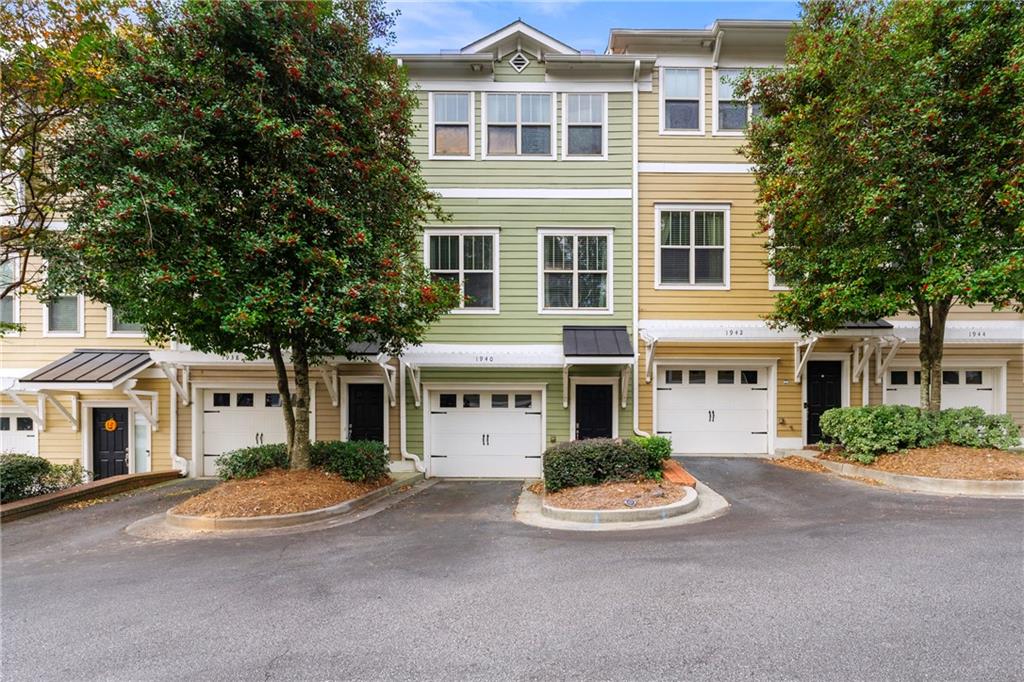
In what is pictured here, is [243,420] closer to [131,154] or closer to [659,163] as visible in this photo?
[131,154]

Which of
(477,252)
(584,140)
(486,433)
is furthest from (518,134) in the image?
(486,433)

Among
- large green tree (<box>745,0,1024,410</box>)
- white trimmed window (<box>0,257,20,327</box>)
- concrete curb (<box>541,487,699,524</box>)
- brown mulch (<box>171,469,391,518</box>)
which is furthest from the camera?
white trimmed window (<box>0,257,20,327</box>)

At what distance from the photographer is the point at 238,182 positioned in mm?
7391

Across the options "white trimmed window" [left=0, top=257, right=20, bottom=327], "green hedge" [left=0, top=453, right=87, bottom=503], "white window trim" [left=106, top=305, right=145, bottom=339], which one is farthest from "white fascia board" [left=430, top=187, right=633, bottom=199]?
"white trimmed window" [left=0, top=257, right=20, bottom=327]

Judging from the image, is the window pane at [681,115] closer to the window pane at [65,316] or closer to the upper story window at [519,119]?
the upper story window at [519,119]

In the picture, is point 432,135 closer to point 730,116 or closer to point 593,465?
point 730,116

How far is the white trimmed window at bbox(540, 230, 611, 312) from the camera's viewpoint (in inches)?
456

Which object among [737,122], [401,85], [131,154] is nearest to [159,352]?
[131,154]

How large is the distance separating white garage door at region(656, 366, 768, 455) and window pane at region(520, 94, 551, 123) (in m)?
6.52

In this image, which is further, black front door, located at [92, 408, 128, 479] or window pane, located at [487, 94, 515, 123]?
black front door, located at [92, 408, 128, 479]

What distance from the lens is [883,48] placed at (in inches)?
318

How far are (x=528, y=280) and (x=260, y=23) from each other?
6772 millimetres

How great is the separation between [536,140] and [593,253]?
298cm

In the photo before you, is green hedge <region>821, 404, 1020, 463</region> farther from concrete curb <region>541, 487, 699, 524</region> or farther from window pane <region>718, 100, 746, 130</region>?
window pane <region>718, 100, 746, 130</region>
